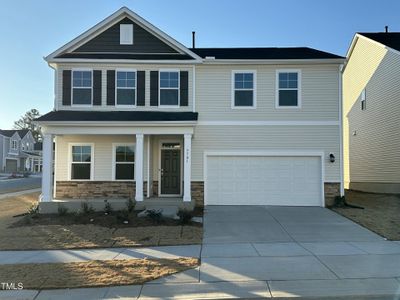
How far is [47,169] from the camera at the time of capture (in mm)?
16750

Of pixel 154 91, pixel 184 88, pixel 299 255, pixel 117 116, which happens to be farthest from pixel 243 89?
pixel 299 255

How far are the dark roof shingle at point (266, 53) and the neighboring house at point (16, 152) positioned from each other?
51.9m

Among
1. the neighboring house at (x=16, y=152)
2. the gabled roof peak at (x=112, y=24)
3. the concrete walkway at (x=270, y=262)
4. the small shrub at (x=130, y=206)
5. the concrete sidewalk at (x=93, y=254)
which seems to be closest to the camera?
the concrete walkway at (x=270, y=262)

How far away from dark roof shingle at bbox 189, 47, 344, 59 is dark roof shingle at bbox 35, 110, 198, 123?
3.88m

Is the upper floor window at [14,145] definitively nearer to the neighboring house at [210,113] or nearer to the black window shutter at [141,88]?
the neighboring house at [210,113]

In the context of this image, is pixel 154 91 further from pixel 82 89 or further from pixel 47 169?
pixel 47 169

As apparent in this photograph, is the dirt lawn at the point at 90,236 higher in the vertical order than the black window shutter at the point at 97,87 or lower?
lower

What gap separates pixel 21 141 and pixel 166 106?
6188 centimetres

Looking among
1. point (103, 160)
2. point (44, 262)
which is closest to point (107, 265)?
point (44, 262)

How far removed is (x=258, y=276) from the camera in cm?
784

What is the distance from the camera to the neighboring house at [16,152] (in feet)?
214

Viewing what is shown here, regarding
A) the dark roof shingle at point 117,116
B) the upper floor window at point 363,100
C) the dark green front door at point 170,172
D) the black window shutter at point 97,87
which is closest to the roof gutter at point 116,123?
the dark roof shingle at point 117,116

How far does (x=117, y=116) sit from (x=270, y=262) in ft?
34.4

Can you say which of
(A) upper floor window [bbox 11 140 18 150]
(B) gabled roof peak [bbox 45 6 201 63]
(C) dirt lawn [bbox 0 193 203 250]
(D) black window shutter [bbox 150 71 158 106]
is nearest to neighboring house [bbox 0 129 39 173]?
(A) upper floor window [bbox 11 140 18 150]
